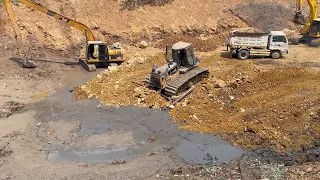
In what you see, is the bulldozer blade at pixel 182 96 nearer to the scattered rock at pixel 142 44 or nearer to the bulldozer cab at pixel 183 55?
the bulldozer cab at pixel 183 55

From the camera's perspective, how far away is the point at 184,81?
1884cm

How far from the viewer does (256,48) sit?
24.8 meters

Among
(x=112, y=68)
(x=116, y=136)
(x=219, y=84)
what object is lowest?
(x=116, y=136)

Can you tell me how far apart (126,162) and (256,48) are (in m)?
13.9

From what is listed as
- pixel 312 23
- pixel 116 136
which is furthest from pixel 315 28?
pixel 116 136

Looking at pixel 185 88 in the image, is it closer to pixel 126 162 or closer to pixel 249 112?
pixel 249 112

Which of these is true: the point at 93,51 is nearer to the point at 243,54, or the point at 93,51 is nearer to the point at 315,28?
the point at 243,54

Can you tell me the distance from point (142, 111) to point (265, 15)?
703 inches

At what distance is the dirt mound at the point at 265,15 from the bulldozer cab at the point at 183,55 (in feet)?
41.3

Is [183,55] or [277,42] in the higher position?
[183,55]

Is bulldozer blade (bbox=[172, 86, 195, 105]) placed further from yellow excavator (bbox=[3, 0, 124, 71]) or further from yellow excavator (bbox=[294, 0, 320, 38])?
yellow excavator (bbox=[294, 0, 320, 38])

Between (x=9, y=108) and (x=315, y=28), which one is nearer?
(x=9, y=108)

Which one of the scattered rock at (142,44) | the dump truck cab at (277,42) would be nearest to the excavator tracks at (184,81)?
the dump truck cab at (277,42)

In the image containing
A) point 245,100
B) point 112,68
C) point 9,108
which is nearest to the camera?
point 245,100
